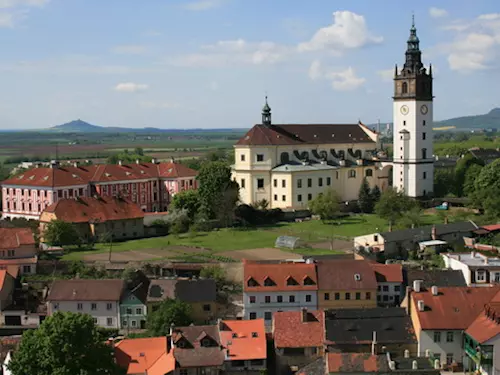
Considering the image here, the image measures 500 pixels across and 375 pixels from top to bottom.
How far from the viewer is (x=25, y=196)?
79688mm

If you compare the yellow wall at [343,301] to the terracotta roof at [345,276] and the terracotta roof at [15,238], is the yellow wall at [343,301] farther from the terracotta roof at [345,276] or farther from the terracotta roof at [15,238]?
the terracotta roof at [15,238]

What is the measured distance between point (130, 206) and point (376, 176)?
1194 inches

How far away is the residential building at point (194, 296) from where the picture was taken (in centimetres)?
4978

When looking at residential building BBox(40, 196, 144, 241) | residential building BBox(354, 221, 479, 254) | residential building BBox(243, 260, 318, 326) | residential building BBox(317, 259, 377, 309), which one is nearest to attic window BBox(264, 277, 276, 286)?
residential building BBox(243, 260, 318, 326)

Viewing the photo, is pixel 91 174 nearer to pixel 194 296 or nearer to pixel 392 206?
pixel 392 206

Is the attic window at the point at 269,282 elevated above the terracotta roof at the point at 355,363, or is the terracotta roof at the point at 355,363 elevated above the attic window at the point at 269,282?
the attic window at the point at 269,282

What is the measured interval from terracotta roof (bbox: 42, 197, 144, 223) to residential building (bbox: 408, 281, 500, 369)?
35.2 metres

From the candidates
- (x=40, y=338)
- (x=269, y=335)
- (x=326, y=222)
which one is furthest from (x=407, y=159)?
(x=40, y=338)

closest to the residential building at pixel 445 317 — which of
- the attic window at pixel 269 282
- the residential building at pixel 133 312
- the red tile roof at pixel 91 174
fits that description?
the attic window at pixel 269 282

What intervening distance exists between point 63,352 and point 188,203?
42.1 metres

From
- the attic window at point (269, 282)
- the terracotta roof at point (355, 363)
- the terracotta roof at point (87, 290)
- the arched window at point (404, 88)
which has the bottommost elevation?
the terracotta roof at point (355, 363)

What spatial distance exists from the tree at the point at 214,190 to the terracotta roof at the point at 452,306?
112ft

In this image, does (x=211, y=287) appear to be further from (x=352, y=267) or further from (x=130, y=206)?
(x=130, y=206)

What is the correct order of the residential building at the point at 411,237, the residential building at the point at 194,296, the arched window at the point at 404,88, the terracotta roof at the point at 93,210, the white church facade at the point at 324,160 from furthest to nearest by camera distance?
the arched window at the point at 404,88
the white church facade at the point at 324,160
the terracotta roof at the point at 93,210
the residential building at the point at 411,237
the residential building at the point at 194,296
